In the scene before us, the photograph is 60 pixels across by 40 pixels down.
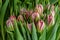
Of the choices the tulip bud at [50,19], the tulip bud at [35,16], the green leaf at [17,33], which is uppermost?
the tulip bud at [35,16]

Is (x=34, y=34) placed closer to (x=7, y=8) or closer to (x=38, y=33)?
(x=38, y=33)

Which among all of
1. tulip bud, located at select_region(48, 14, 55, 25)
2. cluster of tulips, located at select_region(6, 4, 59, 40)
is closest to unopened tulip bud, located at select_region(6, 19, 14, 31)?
cluster of tulips, located at select_region(6, 4, 59, 40)

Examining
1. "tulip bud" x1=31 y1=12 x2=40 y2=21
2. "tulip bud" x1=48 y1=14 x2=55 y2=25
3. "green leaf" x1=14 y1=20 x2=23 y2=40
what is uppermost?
"tulip bud" x1=31 y1=12 x2=40 y2=21

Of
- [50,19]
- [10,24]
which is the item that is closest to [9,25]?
[10,24]

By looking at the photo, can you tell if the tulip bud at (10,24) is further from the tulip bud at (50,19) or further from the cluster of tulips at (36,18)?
the tulip bud at (50,19)

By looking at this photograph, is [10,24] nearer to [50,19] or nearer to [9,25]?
[9,25]

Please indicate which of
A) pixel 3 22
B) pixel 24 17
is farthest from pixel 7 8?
pixel 24 17

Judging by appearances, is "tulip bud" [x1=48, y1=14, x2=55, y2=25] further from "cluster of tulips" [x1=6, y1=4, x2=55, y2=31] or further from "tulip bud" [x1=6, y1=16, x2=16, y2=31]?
"tulip bud" [x1=6, y1=16, x2=16, y2=31]

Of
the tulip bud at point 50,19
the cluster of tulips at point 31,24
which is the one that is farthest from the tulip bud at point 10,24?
the tulip bud at point 50,19
